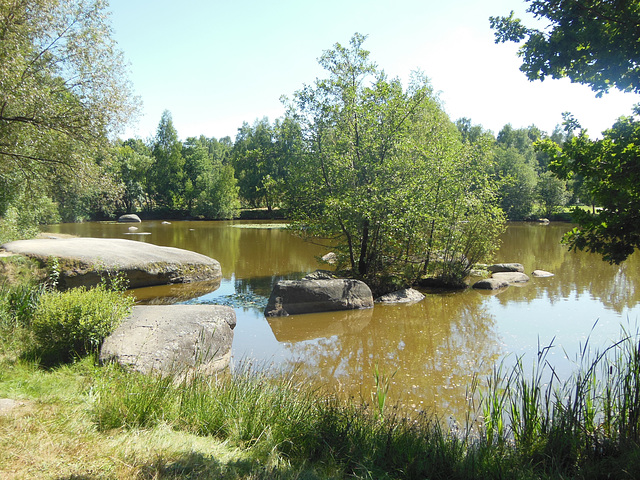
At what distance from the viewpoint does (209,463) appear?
135 inches

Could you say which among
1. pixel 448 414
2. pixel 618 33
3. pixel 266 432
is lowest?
pixel 448 414

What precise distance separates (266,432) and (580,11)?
528 cm

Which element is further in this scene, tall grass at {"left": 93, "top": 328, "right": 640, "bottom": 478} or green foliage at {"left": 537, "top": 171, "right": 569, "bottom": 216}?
green foliage at {"left": 537, "top": 171, "right": 569, "bottom": 216}

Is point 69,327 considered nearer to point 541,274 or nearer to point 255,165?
point 541,274

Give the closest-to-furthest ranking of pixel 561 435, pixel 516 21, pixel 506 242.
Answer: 1. pixel 561 435
2. pixel 516 21
3. pixel 506 242

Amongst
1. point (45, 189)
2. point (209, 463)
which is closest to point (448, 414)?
point (209, 463)

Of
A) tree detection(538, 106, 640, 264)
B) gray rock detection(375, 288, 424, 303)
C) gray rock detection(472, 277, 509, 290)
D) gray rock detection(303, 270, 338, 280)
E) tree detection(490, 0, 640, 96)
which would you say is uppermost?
tree detection(490, 0, 640, 96)

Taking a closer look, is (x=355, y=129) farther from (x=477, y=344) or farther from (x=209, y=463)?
(x=209, y=463)

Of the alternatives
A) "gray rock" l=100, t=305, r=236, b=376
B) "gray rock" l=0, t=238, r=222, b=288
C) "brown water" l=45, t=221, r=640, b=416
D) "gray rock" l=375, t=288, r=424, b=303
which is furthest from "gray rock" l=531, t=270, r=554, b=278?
"gray rock" l=100, t=305, r=236, b=376

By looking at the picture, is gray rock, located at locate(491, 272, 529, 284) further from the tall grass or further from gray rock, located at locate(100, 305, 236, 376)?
the tall grass

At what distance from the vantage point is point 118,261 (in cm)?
1384

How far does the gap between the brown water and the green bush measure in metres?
2.40

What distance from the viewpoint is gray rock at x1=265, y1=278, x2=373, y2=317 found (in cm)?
1134

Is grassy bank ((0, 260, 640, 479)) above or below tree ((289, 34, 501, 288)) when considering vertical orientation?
below
